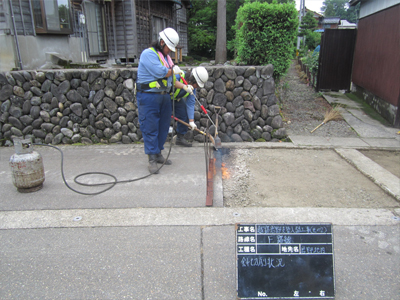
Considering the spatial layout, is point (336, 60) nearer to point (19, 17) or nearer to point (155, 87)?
point (155, 87)

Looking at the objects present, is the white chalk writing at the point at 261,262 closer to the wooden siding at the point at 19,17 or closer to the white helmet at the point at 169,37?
the white helmet at the point at 169,37

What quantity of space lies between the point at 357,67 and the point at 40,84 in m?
8.90

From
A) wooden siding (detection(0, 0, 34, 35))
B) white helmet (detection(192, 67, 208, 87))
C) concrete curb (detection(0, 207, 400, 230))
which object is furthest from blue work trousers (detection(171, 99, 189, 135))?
wooden siding (detection(0, 0, 34, 35))

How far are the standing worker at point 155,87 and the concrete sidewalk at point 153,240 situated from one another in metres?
0.57

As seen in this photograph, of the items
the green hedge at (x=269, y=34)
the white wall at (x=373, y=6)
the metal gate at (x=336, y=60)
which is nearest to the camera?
the green hedge at (x=269, y=34)

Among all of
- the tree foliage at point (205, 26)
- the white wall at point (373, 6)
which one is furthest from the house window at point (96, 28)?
the tree foliage at point (205, 26)

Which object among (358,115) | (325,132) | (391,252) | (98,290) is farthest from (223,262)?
(358,115)

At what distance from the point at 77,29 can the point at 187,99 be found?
27.0 feet

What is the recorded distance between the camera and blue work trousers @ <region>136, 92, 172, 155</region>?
14.8 feet

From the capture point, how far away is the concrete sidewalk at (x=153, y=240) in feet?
8.32

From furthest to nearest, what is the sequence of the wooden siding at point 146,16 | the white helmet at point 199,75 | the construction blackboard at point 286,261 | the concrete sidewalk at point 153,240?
the wooden siding at point 146,16, the white helmet at point 199,75, the concrete sidewalk at point 153,240, the construction blackboard at point 286,261

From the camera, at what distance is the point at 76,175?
4.67 meters

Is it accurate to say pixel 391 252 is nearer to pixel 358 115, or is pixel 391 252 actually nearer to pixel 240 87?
pixel 240 87

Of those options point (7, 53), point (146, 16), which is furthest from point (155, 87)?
point (146, 16)
